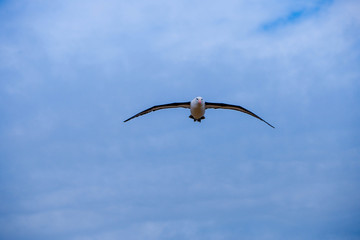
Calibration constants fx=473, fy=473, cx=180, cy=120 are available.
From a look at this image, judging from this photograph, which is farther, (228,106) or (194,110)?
(228,106)

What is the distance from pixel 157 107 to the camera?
173 ft

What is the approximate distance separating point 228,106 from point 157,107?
27.2ft

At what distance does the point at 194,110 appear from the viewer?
4959cm

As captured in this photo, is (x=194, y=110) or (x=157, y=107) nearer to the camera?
(x=194, y=110)

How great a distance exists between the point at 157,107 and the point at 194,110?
5.15 meters

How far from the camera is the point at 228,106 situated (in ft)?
179

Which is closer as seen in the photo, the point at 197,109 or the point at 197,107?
the point at 197,107

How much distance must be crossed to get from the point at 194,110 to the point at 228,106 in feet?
21.0
